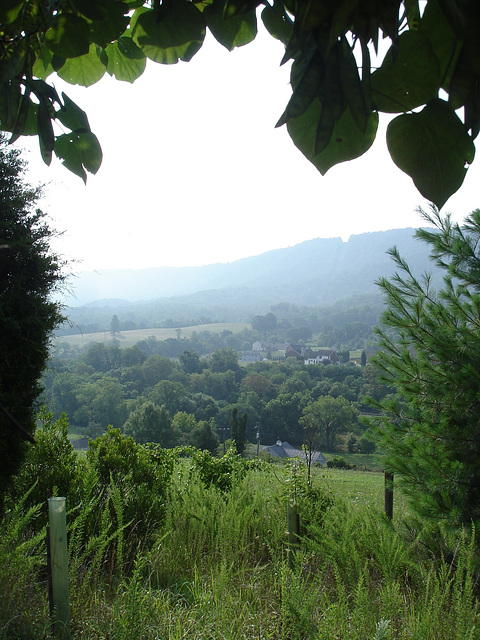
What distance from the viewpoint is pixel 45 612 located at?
211 centimetres

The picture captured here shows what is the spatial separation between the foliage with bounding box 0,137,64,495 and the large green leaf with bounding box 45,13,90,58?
3115 millimetres

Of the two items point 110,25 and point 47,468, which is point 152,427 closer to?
point 47,468

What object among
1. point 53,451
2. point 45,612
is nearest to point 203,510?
point 53,451

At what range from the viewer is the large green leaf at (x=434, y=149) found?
0.33 meters

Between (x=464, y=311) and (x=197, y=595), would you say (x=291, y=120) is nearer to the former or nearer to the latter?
(x=197, y=595)

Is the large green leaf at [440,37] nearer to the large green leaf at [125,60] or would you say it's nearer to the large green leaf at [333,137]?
the large green leaf at [333,137]

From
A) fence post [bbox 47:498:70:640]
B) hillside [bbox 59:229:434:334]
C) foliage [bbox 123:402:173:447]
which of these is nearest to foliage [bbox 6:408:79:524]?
fence post [bbox 47:498:70:640]

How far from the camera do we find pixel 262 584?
2.59m

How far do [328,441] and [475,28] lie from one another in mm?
42333

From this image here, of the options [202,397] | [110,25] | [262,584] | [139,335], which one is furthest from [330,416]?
[139,335]

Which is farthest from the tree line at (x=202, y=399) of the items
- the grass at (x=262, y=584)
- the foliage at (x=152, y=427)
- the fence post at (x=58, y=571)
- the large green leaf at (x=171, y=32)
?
the large green leaf at (x=171, y=32)

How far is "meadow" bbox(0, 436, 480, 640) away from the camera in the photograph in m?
1.88

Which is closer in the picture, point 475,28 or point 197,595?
point 475,28

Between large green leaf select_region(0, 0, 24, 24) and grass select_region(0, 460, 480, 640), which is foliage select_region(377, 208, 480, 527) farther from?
large green leaf select_region(0, 0, 24, 24)
